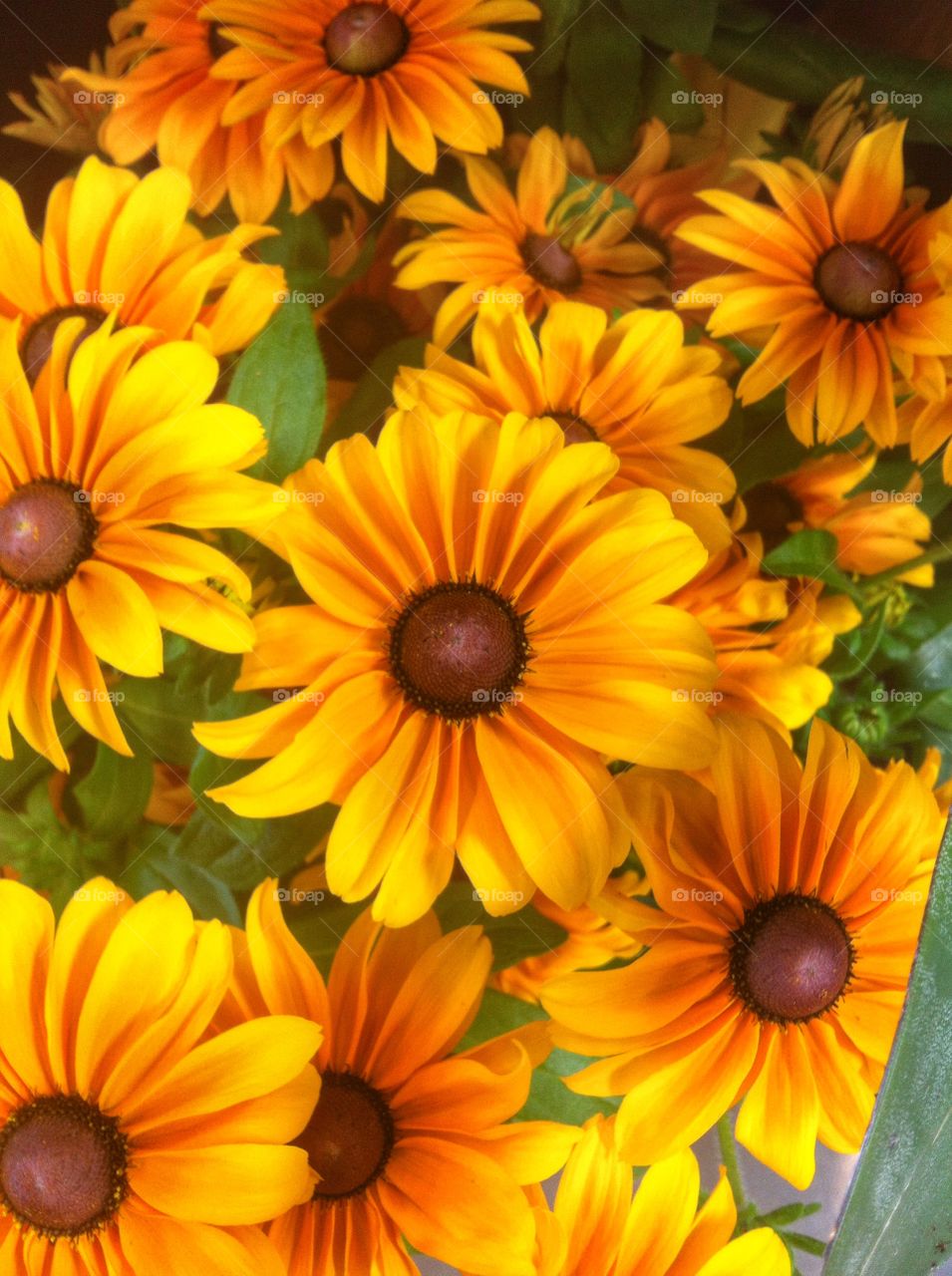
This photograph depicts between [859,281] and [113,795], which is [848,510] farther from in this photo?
[113,795]

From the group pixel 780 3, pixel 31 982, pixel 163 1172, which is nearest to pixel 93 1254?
pixel 163 1172

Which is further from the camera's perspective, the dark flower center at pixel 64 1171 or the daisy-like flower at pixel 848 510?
the daisy-like flower at pixel 848 510

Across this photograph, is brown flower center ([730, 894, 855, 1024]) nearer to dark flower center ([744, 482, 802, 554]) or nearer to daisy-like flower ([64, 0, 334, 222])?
dark flower center ([744, 482, 802, 554])

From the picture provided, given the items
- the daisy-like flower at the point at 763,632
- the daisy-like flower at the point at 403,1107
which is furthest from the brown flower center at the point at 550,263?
the daisy-like flower at the point at 403,1107

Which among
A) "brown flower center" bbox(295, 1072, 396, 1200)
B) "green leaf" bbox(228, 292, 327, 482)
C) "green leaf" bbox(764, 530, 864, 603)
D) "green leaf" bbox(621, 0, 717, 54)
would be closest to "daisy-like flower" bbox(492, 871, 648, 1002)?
"brown flower center" bbox(295, 1072, 396, 1200)

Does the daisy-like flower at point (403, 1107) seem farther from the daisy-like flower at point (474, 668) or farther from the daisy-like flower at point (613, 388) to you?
the daisy-like flower at point (613, 388)
